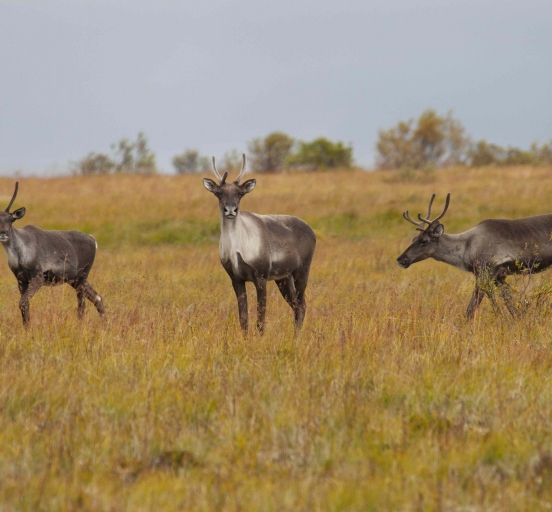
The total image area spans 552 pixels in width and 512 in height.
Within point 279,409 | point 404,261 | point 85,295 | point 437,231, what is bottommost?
point 85,295

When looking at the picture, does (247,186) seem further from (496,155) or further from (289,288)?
(496,155)

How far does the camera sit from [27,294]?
9.41m

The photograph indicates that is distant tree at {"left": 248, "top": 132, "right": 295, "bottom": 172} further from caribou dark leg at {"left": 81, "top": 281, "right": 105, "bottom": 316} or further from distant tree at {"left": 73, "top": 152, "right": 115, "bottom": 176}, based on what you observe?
caribou dark leg at {"left": 81, "top": 281, "right": 105, "bottom": 316}

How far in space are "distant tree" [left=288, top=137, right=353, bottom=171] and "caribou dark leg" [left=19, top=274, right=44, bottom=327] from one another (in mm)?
40186

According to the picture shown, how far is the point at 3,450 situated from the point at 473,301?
6438 mm

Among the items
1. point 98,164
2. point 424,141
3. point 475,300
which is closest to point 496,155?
point 424,141

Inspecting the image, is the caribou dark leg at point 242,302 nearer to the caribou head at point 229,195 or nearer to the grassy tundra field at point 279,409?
the grassy tundra field at point 279,409

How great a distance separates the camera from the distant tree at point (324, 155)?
50000 millimetres

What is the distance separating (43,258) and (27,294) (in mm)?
836

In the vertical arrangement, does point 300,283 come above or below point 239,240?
below

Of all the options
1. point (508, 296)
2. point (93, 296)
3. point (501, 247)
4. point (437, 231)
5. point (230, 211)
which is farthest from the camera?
point (437, 231)

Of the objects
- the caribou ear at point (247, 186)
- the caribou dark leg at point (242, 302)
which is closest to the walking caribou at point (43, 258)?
the caribou dark leg at point (242, 302)

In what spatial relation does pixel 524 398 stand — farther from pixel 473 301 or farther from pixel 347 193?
pixel 347 193

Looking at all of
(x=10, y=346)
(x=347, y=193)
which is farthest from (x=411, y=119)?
(x=10, y=346)
